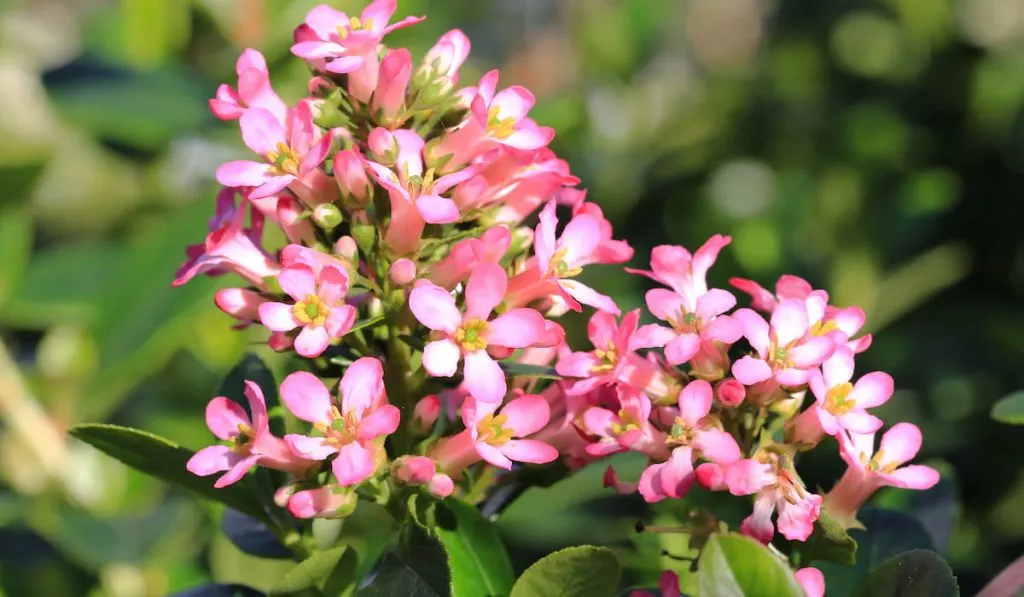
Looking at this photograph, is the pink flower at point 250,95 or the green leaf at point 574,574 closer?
the green leaf at point 574,574

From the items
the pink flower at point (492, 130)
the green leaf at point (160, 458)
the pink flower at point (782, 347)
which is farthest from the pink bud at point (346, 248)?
the pink flower at point (782, 347)

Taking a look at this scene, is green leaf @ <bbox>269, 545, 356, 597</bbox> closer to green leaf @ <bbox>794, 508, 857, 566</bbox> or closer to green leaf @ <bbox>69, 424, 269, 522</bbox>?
green leaf @ <bbox>69, 424, 269, 522</bbox>

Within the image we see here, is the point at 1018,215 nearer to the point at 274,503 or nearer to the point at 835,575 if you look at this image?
the point at 835,575

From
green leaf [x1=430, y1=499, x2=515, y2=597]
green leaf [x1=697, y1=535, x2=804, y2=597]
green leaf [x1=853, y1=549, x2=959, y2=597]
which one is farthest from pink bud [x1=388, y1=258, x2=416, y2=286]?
green leaf [x1=853, y1=549, x2=959, y2=597]

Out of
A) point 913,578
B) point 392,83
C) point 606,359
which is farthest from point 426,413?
point 913,578

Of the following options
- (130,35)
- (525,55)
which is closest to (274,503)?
(130,35)

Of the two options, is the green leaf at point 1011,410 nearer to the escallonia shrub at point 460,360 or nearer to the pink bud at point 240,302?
the escallonia shrub at point 460,360
